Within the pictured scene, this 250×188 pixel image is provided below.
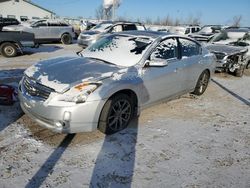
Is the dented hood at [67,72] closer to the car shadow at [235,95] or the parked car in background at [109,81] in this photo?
the parked car in background at [109,81]

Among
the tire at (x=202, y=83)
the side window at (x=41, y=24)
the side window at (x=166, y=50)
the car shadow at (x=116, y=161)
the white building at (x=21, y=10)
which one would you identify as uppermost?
the white building at (x=21, y=10)

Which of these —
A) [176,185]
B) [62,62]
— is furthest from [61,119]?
[176,185]

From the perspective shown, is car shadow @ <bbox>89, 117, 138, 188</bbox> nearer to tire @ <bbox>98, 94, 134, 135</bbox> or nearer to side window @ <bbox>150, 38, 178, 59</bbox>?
tire @ <bbox>98, 94, 134, 135</bbox>

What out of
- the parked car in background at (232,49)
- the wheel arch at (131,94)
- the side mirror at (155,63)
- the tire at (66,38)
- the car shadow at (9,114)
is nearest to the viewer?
the wheel arch at (131,94)

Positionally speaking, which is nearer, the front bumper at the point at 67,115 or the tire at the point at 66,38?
the front bumper at the point at 67,115

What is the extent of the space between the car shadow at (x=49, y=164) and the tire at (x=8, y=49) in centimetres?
897

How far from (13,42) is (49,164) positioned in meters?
9.75

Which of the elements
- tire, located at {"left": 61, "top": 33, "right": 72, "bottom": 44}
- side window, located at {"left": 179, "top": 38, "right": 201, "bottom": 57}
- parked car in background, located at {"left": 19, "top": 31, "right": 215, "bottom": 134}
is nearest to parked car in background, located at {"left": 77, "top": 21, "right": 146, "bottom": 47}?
tire, located at {"left": 61, "top": 33, "right": 72, "bottom": 44}

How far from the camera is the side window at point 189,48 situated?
5812mm

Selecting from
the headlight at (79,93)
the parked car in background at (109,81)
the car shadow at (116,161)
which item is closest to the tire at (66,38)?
the parked car in background at (109,81)

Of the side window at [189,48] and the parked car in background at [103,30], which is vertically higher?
the parked car in background at [103,30]

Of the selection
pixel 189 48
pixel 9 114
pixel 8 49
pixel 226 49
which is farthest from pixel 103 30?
pixel 9 114

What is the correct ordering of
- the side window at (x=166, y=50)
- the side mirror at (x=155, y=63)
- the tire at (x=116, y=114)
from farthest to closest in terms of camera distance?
the side window at (x=166, y=50) → the side mirror at (x=155, y=63) → the tire at (x=116, y=114)

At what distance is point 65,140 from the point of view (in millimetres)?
4156
